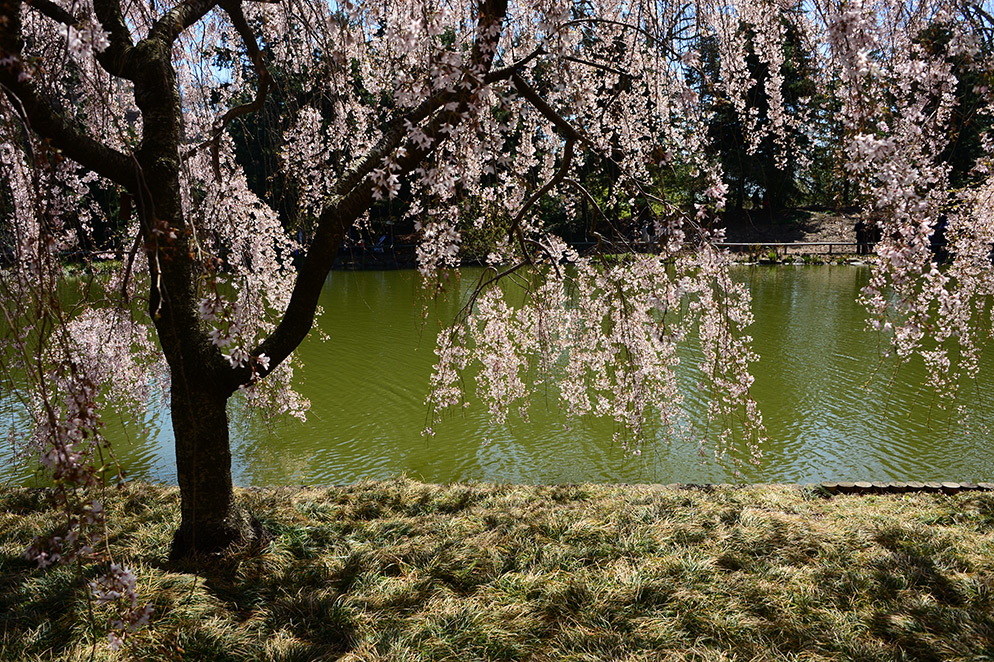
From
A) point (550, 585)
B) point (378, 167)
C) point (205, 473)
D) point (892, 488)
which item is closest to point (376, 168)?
point (378, 167)

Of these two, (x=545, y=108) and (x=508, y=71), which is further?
(x=545, y=108)

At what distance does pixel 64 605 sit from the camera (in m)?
2.59

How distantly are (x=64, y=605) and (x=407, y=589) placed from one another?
1428mm

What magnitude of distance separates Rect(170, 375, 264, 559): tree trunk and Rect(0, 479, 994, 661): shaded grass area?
0.40 ft

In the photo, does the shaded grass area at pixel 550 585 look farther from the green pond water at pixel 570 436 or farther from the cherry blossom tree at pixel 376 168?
the green pond water at pixel 570 436

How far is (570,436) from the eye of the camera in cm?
670

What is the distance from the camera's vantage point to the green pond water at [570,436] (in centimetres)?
581

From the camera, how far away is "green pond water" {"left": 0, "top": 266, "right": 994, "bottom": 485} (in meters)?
5.81

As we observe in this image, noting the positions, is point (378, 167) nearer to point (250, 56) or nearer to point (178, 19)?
point (250, 56)

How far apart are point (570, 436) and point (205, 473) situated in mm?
4332

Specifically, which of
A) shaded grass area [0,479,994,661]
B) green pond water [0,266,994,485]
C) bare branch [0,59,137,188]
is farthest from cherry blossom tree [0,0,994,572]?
green pond water [0,266,994,485]

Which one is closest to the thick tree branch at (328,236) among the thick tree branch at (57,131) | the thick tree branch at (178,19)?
the thick tree branch at (57,131)

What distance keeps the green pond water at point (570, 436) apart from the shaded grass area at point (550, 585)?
52.3 inches

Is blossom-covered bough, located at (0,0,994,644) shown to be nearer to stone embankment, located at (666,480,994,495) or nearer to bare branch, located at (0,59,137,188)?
bare branch, located at (0,59,137,188)
